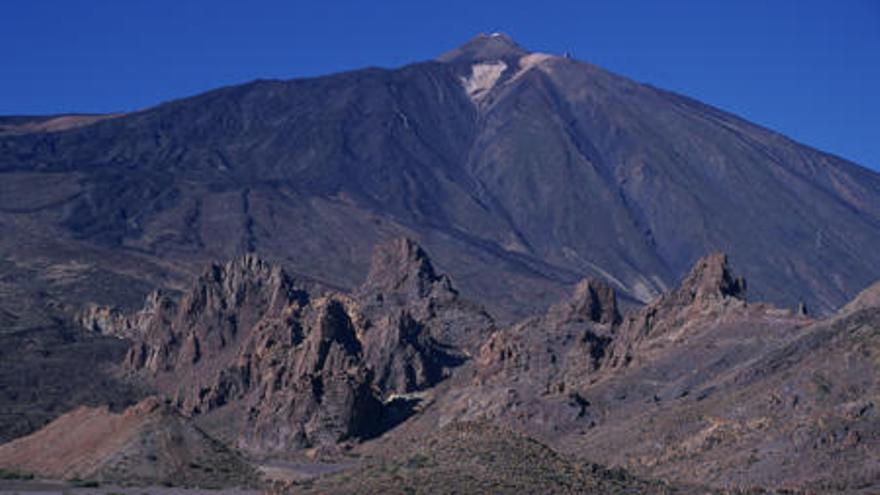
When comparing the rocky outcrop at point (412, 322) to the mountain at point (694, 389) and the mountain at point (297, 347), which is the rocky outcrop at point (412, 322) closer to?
the mountain at point (297, 347)

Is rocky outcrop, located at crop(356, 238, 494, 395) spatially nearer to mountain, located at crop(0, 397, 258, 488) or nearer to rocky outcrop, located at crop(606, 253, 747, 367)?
rocky outcrop, located at crop(606, 253, 747, 367)

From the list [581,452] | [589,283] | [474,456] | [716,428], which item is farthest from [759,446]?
[589,283]

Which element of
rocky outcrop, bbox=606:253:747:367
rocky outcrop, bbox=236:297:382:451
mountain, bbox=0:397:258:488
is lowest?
mountain, bbox=0:397:258:488

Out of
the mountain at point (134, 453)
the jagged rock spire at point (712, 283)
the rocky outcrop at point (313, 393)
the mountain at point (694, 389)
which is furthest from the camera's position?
the jagged rock spire at point (712, 283)

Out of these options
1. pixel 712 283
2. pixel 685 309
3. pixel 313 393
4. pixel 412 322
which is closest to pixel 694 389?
pixel 685 309

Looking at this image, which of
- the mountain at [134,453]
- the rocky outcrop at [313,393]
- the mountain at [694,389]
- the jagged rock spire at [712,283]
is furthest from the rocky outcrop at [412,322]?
the mountain at [134,453]

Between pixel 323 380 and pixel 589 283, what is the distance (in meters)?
22.8

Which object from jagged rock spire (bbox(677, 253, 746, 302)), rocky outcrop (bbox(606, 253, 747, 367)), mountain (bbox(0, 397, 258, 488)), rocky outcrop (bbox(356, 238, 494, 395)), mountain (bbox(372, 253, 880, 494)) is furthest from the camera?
rocky outcrop (bbox(356, 238, 494, 395))

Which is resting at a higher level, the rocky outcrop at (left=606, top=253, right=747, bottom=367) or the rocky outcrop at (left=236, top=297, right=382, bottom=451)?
the rocky outcrop at (left=606, top=253, right=747, bottom=367)

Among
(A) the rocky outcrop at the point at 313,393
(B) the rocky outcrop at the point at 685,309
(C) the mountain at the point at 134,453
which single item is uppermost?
(B) the rocky outcrop at the point at 685,309

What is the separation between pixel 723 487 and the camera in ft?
226

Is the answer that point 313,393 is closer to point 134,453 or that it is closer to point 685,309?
point 685,309

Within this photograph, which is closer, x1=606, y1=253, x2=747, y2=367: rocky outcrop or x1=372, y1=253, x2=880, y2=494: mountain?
x1=372, y1=253, x2=880, y2=494: mountain

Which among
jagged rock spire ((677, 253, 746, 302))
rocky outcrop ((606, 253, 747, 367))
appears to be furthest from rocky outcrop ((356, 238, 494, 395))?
jagged rock spire ((677, 253, 746, 302))
